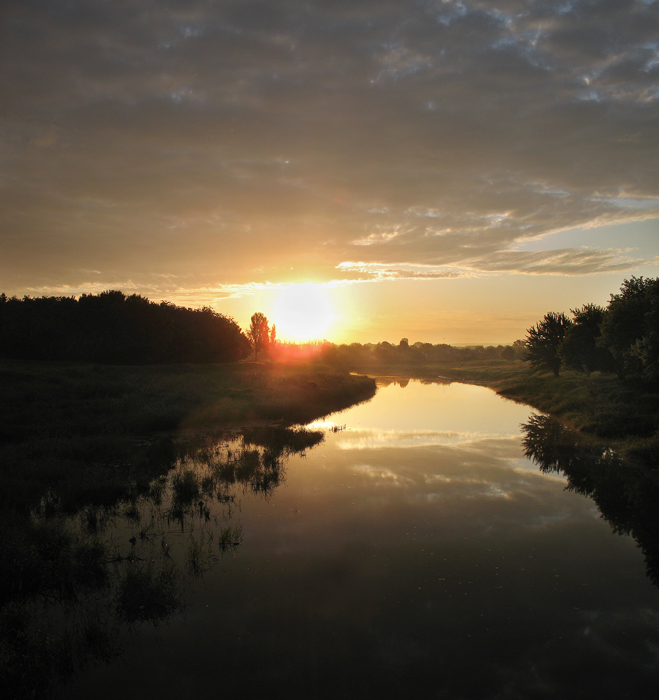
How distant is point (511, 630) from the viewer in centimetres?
792

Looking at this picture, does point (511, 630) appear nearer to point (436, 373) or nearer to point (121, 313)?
point (121, 313)

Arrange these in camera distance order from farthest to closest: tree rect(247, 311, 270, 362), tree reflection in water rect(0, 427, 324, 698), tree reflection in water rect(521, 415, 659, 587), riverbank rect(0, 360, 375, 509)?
tree rect(247, 311, 270, 362) < riverbank rect(0, 360, 375, 509) < tree reflection in water rect(521, 415, 659, 587) < tree reflection in water rect(0, 427, 324, 698)

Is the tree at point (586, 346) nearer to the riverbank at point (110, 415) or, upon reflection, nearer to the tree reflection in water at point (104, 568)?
the riverbank at point (110, 415)

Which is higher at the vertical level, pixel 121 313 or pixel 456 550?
pixel 121 313

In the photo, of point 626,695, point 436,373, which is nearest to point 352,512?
point 626,695

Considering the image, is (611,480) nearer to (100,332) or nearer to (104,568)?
(104,568)

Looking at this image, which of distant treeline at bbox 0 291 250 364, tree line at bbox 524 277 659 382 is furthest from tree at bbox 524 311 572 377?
distant treeline at bbox 0 291 250 364

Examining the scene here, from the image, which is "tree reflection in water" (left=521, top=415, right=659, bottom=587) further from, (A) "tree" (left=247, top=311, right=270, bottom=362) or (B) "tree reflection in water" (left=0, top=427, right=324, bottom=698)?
(A) "tree" (left=247, top=311, right=270, bottom=362)

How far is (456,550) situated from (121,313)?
56974 mm

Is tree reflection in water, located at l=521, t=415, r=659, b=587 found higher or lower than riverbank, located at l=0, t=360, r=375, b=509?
lower

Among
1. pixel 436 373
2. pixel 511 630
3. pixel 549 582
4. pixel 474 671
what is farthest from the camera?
pixel 436 373

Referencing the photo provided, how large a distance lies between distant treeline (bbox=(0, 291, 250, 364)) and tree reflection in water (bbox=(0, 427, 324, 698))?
144 ft

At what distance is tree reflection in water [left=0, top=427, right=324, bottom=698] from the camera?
22.5 feet

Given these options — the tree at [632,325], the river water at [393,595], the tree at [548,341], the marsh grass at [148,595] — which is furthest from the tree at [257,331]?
the marsh grass at [148,595]
